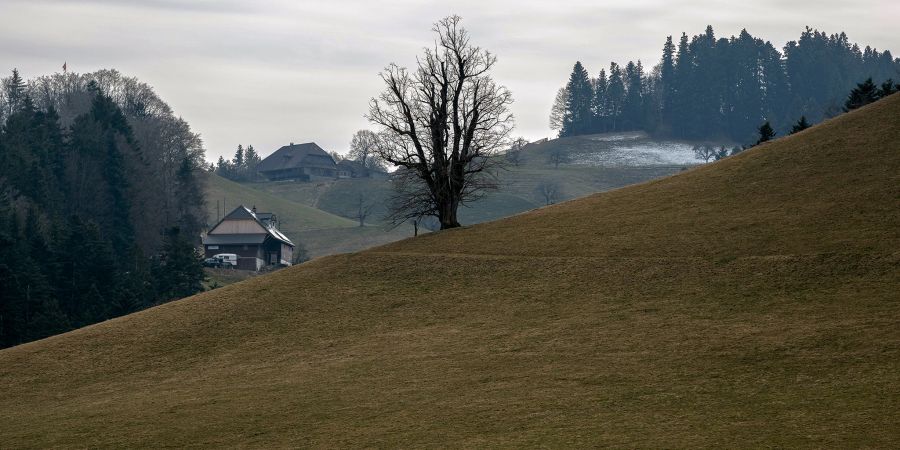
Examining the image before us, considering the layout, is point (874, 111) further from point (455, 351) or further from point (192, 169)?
point (192, 169)

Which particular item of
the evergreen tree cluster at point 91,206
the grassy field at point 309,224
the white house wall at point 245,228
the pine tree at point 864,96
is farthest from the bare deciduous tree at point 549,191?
the pine tree at point 864,96

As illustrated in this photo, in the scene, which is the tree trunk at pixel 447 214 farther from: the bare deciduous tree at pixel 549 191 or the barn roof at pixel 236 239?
the bare deciduous tree at pixel 549 191

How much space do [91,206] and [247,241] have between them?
21356 millimetres

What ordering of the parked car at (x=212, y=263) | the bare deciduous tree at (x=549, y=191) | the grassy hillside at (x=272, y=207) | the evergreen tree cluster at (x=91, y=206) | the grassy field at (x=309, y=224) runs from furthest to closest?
the bare deciduous tree at (x=549, y=191) < the grassy hillside at (x=272, y=207) < the grassy field at (x=309, y=224) < the parked car at (x=212, y=263) < the evergreen tree cluster at (x=91, y=206)

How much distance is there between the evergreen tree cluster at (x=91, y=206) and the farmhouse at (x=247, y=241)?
313 cm

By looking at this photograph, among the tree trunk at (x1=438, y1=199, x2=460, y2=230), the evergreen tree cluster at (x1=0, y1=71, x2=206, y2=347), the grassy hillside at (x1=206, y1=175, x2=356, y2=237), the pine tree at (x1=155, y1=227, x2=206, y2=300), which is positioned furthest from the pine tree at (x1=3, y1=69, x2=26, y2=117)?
the tree trunk at (x1=438, y1=199, x2=460, y2=230)

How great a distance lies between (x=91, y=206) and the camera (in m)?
118

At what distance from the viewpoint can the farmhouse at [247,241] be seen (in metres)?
133

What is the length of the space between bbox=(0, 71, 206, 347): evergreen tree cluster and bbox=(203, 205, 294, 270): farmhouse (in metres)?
3.13

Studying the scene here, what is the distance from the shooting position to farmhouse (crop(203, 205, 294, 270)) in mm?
132750

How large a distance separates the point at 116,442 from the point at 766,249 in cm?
2645

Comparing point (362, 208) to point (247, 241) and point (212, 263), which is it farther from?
point (212, 263)

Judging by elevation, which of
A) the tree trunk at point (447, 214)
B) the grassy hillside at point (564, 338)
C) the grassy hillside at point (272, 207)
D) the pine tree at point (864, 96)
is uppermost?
the pine tree at point (864, 96)

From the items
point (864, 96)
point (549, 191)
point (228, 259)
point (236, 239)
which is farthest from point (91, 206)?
point (549, 191)
